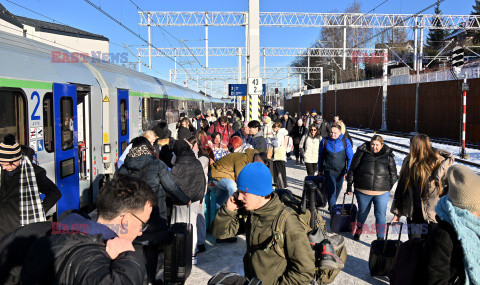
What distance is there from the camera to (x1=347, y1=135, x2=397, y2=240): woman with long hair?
6.16 metres

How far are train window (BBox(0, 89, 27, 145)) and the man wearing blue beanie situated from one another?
3.81m

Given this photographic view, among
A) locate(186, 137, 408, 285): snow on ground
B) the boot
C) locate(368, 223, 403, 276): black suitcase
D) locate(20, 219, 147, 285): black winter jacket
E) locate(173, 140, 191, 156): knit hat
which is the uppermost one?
locate(173, 140, 191, 156): knit hat

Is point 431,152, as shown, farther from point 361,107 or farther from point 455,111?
point 361,107

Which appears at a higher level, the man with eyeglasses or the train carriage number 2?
the train carriage number 2

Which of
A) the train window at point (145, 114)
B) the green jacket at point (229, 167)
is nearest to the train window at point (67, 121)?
the green jacket at point (229, 167)

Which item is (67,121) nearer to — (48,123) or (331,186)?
(48,123)

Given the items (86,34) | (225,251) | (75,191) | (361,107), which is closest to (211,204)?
(225,251)

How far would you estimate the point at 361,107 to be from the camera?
3931 centimetres

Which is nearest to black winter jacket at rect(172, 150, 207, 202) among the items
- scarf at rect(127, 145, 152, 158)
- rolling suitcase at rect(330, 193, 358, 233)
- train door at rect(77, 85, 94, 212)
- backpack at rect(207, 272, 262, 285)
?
scarf at rect(127, 145, 152, 158)

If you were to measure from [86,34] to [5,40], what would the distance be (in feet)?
→ 131

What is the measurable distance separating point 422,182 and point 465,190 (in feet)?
8.64

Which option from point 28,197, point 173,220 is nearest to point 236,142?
point 173,220

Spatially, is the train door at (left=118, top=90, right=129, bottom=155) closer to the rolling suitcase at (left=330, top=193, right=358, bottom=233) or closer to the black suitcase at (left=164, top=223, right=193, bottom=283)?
the rolling suitcase at (left=330, top=193, right=358, bottom=233)

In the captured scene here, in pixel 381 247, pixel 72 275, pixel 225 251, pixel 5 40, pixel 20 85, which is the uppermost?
pixel 5 40
